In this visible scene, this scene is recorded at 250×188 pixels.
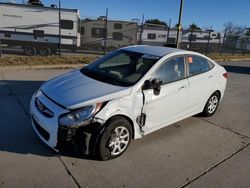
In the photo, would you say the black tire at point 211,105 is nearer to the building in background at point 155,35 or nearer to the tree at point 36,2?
the tree at point 36,2

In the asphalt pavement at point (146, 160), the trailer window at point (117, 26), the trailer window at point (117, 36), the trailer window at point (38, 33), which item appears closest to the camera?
the asphalt pavement at point (146, 160)

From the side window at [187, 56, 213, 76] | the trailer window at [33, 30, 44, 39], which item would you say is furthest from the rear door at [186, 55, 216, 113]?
the trailer window at [33, 30, 44, 39]

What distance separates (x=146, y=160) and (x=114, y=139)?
57 cm

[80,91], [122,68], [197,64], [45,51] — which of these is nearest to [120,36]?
[45,51]

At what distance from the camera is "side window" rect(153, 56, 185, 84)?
3720 millimetres

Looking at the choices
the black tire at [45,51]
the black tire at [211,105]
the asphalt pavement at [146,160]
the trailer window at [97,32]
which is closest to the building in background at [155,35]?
the trailer window at [97,32]

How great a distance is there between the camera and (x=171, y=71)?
3.91m

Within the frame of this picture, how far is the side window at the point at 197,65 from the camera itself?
4316mm

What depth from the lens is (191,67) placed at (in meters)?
4.32

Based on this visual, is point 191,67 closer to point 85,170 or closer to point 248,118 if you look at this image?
point 248,118

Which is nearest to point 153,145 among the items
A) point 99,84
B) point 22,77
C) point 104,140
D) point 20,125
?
point 104,140

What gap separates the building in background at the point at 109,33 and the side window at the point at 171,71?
59.4ft

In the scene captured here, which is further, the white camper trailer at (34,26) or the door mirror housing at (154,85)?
the white camper trailer at (34,26)

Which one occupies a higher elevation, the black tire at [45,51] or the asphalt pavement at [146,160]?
the black tire at [45,51]
